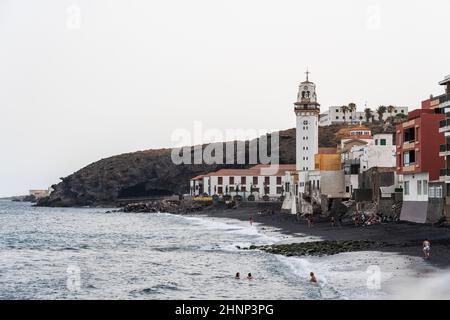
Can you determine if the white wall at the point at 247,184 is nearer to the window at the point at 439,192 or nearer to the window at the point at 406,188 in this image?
the window at the point at 406,188

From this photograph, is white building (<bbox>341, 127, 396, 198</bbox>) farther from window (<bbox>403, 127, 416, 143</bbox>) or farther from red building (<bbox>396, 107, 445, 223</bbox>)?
red building (<bbox>396, 107, 445, 223</bbox>)

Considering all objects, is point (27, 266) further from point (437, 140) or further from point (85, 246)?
point (437, 140)

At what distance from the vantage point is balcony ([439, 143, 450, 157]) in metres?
55.6

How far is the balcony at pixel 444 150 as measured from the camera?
55.6 metres

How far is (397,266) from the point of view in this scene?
3750cm

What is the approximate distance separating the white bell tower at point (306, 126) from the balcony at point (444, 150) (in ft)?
234

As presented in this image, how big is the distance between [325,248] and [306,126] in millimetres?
81629

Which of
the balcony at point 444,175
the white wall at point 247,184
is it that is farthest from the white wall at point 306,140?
the balcony at point 444,175

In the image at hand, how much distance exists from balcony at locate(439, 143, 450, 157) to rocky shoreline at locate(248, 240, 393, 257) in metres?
10.8

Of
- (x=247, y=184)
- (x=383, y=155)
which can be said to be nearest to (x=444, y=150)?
(x=383, y=155)

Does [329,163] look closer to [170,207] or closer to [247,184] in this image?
[247,184]

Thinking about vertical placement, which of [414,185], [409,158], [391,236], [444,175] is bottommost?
[391,236]

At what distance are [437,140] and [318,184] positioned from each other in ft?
121

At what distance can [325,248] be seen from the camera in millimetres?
50156
